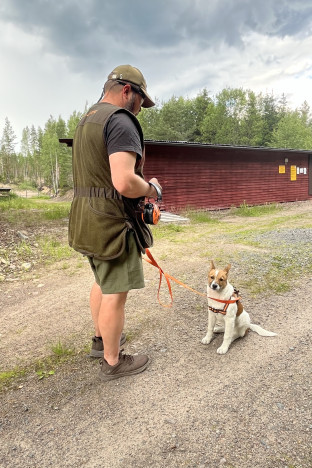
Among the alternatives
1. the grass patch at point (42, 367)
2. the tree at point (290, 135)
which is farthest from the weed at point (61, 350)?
the tree at point (290, 135)

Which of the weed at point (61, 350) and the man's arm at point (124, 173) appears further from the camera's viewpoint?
the weed at point (61, 350)

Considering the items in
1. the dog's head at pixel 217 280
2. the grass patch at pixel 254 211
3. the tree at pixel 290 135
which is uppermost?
the tree at pixel 290 135

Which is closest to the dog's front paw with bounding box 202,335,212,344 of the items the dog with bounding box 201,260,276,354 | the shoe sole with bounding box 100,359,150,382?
the dog with bounding box 201,260,276,354

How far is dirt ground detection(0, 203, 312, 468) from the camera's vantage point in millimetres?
1688

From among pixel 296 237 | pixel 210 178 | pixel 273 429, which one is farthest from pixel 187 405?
pixel 210 178

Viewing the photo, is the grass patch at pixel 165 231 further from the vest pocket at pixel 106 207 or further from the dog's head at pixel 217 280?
the vest pocket at pixel 106 207

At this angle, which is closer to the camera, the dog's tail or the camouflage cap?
Answer: the camouflage cap

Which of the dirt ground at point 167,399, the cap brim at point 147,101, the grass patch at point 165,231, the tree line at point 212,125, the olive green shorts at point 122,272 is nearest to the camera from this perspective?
the dirt ground at point 167,399

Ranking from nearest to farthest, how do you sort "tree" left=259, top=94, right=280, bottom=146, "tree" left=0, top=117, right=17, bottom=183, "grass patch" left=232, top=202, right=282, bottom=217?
1. "grass patch" left=232, top=202, right=282, bottom=217
2. "tree" left=259, top=94, right=280, bottom=146
3. "tree" left=0, top=117, right=17, bottom=183

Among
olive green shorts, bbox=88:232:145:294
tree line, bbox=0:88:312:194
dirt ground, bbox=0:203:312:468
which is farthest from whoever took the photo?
tree line, bbox=0:88:312:194

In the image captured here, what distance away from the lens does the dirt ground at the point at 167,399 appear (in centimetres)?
169

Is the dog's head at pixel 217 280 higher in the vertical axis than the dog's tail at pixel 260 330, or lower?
higher

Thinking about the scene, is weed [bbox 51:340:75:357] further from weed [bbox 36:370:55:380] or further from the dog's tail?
the dog's tail

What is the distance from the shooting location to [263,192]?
19.0 m
